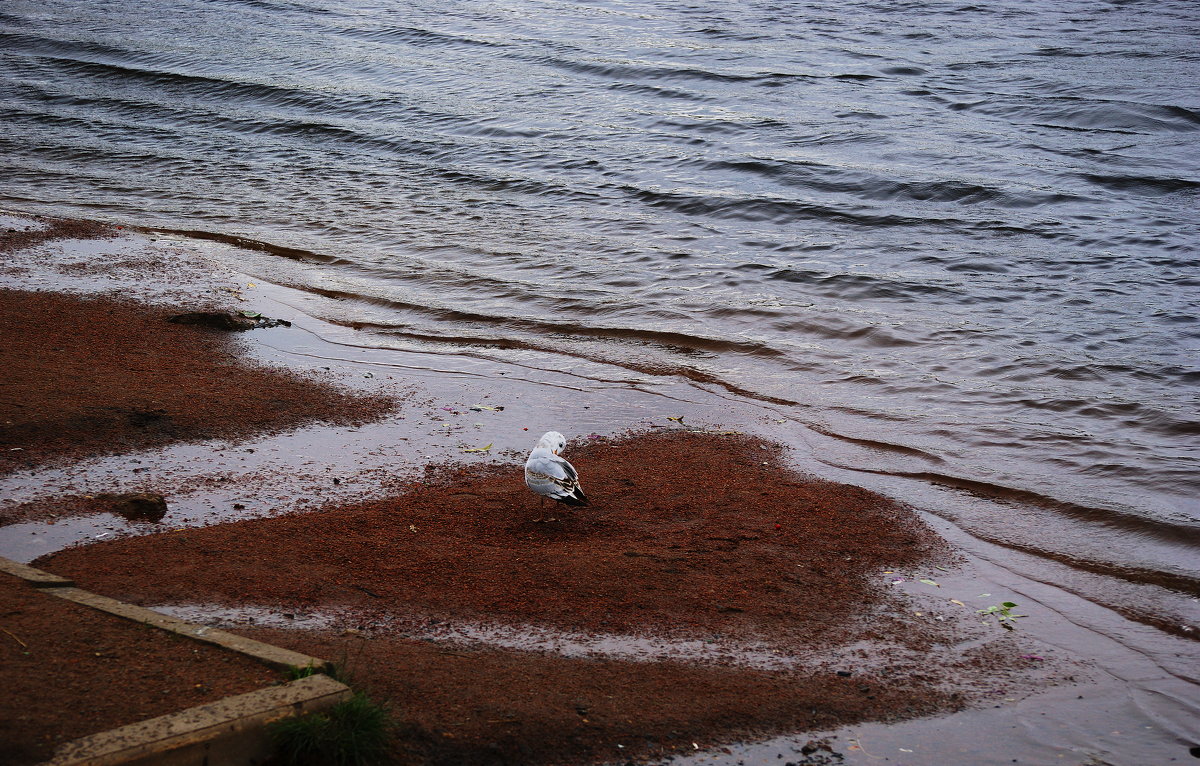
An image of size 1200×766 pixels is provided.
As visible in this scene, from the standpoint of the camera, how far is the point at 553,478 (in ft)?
18.7

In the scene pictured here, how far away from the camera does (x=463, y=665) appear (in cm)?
427

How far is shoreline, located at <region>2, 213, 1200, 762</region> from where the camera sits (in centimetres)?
402

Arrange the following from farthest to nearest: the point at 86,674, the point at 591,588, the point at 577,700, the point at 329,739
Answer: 1. the point at 591,588
2. the point at 577,700
3. the point at 86,674
4. the point at 329,739

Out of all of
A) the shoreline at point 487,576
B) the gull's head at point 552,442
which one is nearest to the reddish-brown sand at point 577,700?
the shoreline at point 487,576

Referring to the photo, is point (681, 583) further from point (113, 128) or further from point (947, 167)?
point (113, 128)

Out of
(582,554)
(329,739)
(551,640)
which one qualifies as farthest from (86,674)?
(582,554)

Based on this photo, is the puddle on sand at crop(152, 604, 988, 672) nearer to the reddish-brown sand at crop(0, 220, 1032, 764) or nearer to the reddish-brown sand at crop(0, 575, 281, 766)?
the reddish-brown sand at crop(0, 220, 1032, 764)

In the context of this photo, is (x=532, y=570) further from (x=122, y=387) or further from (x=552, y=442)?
(x=122, y=387)

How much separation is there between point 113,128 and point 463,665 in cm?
1847

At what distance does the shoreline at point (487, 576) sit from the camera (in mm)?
4020

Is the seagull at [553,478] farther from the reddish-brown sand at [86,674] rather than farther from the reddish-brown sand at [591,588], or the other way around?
the reddish-brown sand at [86,674]

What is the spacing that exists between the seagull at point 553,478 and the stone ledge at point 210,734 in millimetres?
2304

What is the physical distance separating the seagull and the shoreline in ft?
0.85

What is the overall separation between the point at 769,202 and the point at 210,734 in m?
12.5
